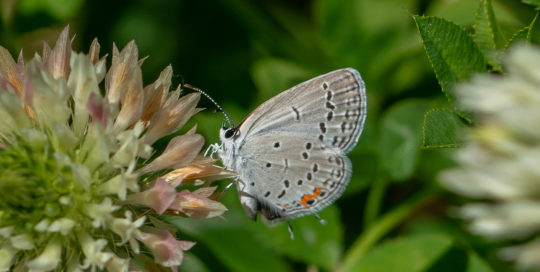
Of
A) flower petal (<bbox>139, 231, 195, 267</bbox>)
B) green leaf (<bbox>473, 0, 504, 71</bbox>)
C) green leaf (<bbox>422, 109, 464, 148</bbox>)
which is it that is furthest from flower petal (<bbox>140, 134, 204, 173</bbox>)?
green leaf (<bbox>473, 0, 504, 71</bbox>)

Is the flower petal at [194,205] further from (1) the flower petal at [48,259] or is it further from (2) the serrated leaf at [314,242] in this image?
(2) the serrated leaf at [314,242]

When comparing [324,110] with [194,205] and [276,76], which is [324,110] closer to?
[194,205]

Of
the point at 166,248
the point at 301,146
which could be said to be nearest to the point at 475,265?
the point at 301,146

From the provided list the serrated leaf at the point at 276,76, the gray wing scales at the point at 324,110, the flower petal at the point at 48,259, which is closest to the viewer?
the flower petal at the point at 48,259

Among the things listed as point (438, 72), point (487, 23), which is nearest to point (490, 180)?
point (438, 72)

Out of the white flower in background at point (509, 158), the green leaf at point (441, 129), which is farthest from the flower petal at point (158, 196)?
the white flower in background at point (509, 158)

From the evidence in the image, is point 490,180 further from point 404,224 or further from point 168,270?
point 404,224
